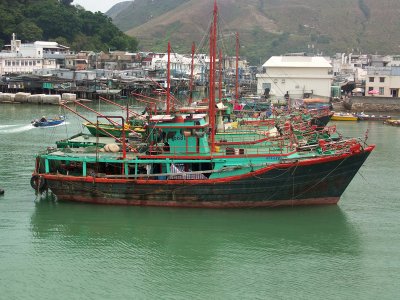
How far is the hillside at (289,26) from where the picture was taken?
12156 cm

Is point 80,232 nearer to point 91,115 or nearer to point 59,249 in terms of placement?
point 59,249

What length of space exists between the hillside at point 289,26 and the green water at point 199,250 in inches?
3849

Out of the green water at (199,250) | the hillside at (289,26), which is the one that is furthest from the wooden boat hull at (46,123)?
the hillside at (289,26)

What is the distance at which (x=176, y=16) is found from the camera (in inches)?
5969

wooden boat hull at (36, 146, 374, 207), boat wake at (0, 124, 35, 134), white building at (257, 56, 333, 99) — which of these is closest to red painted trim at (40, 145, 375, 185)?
wooden boat hull at (36, 146, 374, 207)

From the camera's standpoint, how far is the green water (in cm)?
1404

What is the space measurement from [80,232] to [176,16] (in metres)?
139

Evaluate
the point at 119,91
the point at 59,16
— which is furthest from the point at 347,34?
the point at 119,91

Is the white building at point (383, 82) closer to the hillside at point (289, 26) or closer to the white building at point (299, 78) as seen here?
the white building at point (299, 78)

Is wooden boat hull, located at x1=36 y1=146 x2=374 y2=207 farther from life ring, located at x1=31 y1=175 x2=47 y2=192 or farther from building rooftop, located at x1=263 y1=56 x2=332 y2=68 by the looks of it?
building rooftop, located at x1=263 y1=56 x2=332 y2=68

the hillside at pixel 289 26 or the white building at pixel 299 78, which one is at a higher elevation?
the hillside at pixel 289 26

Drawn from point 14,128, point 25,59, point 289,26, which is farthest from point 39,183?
point 289,26

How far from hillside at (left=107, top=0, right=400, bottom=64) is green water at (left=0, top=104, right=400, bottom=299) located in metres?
97.8

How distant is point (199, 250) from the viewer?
16.5 m
